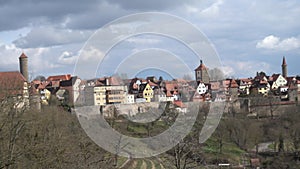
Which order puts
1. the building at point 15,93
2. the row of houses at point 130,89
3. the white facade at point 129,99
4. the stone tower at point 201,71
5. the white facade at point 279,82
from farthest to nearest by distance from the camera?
the white facade at point 279,82
the white facade at point 129,99
the row of houses at point 130,89
the stone tower at point 201,71
the building at point 15,93

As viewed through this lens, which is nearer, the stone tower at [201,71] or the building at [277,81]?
the stone tower at [201,71]

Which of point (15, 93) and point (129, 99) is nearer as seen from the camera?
point (15, 93)

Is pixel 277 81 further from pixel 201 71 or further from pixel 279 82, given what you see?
pixel 201 71

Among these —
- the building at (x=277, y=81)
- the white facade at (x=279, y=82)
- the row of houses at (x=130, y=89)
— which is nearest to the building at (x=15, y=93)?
the row of houses at (x=130, y=89)

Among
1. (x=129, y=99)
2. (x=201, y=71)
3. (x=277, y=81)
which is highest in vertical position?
(x=201, y=71)

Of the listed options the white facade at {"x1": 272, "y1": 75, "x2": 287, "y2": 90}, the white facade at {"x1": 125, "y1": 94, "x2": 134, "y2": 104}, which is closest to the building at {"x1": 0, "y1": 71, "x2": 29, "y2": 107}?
the white facade at {"x1": 125, "y1": 94, "x2": 134, "y2": 104}

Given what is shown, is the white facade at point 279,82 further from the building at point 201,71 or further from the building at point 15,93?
Result: the building at point 15,93

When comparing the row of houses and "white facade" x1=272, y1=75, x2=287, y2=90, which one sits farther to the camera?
"white facade" x1=272, y1=75, x2=287, y2=90

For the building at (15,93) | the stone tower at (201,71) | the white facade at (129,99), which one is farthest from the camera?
the white facade at (129,99)

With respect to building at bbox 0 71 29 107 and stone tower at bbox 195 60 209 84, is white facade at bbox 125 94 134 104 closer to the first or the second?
stone tower at bbox 195 60 209 84

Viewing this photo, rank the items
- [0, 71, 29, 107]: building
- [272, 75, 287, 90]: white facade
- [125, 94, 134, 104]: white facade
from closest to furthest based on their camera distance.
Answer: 1. [0, 71, 29, 107]: building
2. [125, 94, 134, 104]: white facade
3. [272, 75, 287, 90]: white facade

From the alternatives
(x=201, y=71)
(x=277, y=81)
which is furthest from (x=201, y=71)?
(x=277, y=81)

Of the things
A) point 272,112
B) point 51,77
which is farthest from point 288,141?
point 51,77

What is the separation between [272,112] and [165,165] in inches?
1164
